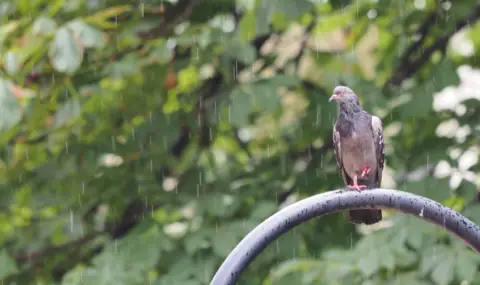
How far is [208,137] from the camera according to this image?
362 cm

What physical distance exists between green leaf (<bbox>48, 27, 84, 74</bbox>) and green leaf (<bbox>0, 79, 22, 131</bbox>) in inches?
7.2

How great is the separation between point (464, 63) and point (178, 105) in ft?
4.35

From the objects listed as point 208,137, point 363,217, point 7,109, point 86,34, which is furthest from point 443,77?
point 7,109

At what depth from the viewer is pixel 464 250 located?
9.41 feet

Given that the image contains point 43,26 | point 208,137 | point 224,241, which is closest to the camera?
point 43,26

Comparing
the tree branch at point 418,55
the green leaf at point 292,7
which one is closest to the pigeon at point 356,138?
the green leaf at point 292,7

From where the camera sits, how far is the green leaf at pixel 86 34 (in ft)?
8.91

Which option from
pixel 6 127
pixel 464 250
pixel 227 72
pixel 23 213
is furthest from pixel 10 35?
pixel 464 250

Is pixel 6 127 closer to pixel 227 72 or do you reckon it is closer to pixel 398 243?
pixel 227 72

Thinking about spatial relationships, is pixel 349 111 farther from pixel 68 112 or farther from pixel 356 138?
pixel 68 112

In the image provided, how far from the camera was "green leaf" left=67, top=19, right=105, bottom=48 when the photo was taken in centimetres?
272

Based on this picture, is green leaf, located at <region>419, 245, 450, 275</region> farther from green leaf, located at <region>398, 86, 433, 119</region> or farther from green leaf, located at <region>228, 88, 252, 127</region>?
green leaf, located at <region>228, 88, 252, 127</region>

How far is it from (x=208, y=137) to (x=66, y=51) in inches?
42.7

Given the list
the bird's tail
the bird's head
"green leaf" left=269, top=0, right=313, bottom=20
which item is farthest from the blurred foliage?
the bird's tail
